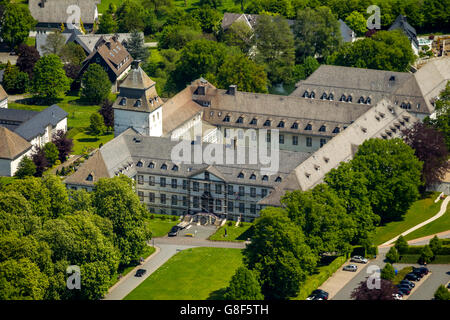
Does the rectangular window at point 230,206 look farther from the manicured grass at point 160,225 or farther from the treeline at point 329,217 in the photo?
the treeline at point 329,217

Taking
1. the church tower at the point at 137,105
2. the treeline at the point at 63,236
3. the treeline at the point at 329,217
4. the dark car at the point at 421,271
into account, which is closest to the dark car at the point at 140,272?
the treeline at the point at 63,236

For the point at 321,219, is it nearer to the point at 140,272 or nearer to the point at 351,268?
the point at 351,268

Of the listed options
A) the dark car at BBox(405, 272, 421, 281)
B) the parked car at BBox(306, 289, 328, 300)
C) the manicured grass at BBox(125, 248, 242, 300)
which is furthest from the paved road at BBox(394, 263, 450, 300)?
the manicured grass at BBox(125, 248, 242, 300)

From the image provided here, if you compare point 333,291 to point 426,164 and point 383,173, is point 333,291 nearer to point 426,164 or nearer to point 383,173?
point 383,173

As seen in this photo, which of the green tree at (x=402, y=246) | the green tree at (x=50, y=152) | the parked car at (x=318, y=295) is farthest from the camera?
the green tree at (x=50, y=152)

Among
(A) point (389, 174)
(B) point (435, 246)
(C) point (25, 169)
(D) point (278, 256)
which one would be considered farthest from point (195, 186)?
(B) point (435, 246)

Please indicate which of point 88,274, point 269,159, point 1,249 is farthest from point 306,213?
point 1,249
